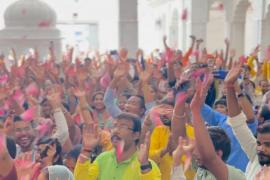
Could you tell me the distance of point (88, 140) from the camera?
2.90m

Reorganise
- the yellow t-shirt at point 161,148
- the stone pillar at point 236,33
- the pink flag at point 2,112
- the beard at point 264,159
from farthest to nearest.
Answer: the stone pillar at point 236,33 < the pink flag at point 2,112 < the yellow t-shirt at point 161,148 < the beard at point 264,159

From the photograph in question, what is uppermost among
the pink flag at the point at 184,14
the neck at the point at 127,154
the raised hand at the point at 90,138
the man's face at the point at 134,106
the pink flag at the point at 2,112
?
the pink flag at the point at 184,14

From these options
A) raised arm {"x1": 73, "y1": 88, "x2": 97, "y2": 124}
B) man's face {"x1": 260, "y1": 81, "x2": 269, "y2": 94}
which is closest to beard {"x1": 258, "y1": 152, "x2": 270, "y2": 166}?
raised arm {"x1": 73, "y1": 88, "x2": 97, "y2": 124}

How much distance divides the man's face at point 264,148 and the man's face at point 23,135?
177cm

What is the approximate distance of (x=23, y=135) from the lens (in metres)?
3.70

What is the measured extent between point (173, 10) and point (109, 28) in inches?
242

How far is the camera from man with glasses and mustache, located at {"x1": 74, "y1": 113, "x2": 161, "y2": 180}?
294 cm

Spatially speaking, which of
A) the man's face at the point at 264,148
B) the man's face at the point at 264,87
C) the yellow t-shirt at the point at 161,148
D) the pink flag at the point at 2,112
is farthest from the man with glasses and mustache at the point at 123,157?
the man's face at the point at 264,87

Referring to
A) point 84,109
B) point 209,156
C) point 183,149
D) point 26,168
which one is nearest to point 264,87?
point 84,109

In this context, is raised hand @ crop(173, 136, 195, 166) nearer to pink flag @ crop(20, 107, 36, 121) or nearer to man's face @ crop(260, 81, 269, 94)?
pink flag @ crop(20, 107, 36, 121)

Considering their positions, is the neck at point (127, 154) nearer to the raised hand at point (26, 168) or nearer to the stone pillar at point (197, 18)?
the raised hand at point (26, 168)

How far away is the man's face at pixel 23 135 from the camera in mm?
3641

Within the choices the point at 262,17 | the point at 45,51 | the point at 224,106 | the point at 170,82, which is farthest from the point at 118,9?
the point at 224,106

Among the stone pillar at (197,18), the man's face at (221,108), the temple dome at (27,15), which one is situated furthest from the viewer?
the stone pillar at (197,18)
